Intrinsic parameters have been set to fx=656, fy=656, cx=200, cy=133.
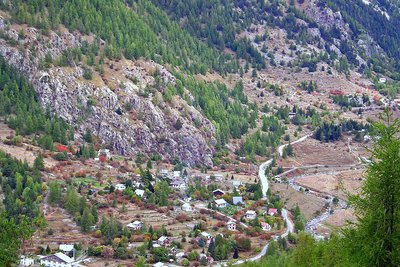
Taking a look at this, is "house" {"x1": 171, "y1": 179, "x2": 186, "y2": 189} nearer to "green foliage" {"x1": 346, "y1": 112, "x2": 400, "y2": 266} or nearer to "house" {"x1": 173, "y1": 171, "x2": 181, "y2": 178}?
"house" {"x1": 173, "y1": 171, "x2": 181, "y2": 178}

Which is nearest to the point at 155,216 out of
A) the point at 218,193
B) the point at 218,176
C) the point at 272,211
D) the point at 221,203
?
the point at 221,203

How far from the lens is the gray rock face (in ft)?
386

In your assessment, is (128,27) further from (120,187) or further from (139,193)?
(139,193)

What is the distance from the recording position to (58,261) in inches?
2717

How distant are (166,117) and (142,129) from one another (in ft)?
25.5

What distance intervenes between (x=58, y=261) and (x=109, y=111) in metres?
54.5

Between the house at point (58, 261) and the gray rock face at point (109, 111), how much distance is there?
46.6 metres

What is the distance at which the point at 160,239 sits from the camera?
78.0m

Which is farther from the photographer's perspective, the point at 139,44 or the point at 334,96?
the point at 334,96

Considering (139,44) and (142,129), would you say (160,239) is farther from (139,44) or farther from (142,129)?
(139,44)

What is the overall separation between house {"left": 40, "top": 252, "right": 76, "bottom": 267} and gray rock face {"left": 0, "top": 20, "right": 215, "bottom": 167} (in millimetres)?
46599

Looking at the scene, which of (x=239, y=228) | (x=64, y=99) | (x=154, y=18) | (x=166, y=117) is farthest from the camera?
(x=154, y=18)

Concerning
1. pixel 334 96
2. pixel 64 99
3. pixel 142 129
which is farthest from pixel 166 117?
pixel 334 96

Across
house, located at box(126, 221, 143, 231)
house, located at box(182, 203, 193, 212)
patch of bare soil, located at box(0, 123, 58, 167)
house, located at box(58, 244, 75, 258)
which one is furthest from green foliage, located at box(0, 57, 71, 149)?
house, located at box(58, 244, 75, 258)
